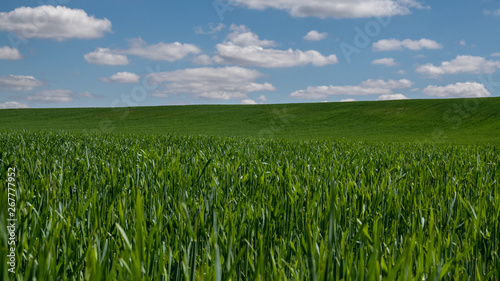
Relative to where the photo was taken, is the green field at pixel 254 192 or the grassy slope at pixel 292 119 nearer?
the green field at pixel 254 192

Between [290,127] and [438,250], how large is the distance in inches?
1703

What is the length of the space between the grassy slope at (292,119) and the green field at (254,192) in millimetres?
273

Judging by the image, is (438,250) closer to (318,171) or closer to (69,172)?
(318,171)

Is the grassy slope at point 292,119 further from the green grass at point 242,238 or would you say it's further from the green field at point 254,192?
the green grass at point 242,238

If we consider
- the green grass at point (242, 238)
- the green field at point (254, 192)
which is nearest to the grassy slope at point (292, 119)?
the green field at point (254, 192)

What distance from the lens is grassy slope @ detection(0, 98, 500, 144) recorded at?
127 ft

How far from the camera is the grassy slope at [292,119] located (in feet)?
127

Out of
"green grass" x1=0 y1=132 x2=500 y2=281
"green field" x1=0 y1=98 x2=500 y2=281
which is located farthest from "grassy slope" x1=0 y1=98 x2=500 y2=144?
"green grass" x1=0 y1=132 x2=500 y2=281

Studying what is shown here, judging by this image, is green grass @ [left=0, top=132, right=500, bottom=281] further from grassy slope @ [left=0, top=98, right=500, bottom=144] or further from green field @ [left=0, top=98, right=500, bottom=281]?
grassy slope @ [left=0, top=98, right=500, bottom=144]

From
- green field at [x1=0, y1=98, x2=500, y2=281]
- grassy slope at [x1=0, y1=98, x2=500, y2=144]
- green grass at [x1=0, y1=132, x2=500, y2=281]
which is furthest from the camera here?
grassy slope at [x1=0, y1=98, x2=500, y2=144]

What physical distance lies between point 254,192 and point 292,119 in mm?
48419

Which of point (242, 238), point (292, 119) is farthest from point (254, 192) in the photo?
point (292, 119)

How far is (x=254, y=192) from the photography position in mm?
3207

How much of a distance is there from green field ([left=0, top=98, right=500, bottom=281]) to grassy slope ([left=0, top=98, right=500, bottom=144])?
10.7 inches
